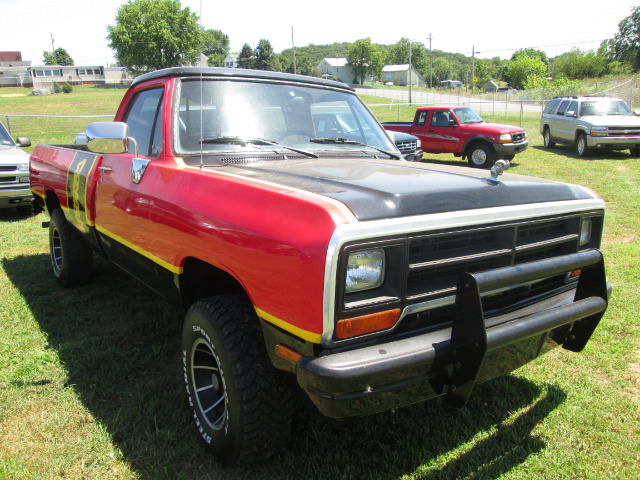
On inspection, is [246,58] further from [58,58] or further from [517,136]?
[58,58]

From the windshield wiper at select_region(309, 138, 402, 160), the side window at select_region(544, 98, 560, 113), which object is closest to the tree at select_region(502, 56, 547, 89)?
the side window at select_region(544, 98, 560, 113)

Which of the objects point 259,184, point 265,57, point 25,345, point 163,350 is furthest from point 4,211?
point 265,57

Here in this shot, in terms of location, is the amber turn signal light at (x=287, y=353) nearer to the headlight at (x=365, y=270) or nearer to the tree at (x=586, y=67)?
the headlight at (x=365, y=270)

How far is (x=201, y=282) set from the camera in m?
2.75

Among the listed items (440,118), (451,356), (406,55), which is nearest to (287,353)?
(451,356)

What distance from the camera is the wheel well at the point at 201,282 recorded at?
257cm

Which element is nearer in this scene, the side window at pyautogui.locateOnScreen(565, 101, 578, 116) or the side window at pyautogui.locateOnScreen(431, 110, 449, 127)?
the side window at pyautogui.locateOnScreen(431, 110, 449, 127)

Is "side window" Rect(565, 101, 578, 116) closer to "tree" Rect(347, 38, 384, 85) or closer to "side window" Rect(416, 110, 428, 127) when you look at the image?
"side window" Rect(416, 110, 428, 127)

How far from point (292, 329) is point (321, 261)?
0.32 metres

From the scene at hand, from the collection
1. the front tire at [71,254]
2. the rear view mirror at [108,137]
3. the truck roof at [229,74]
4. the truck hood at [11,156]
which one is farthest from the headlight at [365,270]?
the truck hood at [11,156]

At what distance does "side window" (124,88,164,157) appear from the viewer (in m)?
3.07

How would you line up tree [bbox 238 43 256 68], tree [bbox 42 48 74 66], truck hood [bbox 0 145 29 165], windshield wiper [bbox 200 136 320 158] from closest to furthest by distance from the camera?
windshield wiper [bbox 200 136 320 158]
truck hood [bbox 0 145 29 165]
tree [bbox 238 43 256 68]
tree [bbox 42 48 74 66]

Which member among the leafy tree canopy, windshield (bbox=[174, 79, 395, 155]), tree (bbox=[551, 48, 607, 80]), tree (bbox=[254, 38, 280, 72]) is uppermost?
the leafy tree canopy

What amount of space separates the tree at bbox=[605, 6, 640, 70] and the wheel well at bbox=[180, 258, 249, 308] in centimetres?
8039
